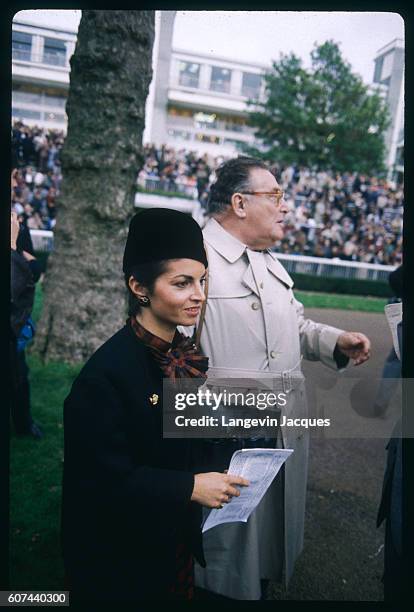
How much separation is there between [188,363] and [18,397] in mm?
2418

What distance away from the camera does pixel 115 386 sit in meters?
1.49

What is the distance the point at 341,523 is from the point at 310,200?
14.0m

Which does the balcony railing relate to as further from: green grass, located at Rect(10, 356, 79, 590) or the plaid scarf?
green grass, located at Rect(10, 356, 79, 590)

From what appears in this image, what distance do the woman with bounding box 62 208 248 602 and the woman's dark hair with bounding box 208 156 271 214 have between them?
63 centimetres

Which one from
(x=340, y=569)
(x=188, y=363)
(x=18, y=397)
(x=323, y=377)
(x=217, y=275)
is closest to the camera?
(x=188, y=363)

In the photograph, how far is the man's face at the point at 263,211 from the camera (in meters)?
2.15

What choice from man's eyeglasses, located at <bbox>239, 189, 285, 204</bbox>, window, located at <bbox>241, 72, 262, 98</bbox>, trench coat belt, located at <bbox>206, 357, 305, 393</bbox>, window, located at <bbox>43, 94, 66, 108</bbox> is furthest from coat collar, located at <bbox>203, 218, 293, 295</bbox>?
window, located at <bbox>241, 72, 262, 98</bbox>

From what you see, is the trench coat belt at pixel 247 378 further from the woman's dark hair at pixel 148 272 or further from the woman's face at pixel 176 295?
the woman's dark hair at pixel 148 272

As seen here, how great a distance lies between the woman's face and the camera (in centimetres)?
158

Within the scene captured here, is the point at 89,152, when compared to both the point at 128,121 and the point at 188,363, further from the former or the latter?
the point at 188,363

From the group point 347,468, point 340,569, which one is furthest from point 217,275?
point 347,468

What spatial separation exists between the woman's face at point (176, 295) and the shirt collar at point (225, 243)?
530 millimetres

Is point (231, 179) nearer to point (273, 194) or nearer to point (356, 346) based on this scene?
point (273, 194)

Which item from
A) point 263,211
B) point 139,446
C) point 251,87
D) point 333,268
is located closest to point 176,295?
point 139,446
